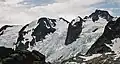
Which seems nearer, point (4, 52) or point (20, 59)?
point (20, 59)

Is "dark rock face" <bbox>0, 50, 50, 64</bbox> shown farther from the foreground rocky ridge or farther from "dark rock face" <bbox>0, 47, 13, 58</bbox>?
"dark rock face" <bbox>0, 47, 13, 58</bbox>

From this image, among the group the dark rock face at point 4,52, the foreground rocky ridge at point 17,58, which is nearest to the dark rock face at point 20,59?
the foreground rocky ridge at point 17,58

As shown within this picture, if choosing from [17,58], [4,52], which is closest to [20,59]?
[17,58]

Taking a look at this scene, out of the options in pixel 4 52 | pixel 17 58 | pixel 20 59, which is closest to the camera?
pixel 17 58

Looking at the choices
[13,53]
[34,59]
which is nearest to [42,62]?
[34,59]

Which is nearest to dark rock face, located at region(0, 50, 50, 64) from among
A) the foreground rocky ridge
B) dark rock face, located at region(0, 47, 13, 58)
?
the foreground rocky ridge

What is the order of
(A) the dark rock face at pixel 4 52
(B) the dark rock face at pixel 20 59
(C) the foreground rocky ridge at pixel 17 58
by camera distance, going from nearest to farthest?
(B) the dark rock face at pixel 20 59 → (C) the foreground rocky ridge at pixel 17 58 → (A) the dark rock face at pixel 4 52

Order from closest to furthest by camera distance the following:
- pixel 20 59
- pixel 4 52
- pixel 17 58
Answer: pixel 17 58, pixel 20 59, pixel 4 52

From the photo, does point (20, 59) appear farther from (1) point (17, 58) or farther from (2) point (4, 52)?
(2) point (4, 52)

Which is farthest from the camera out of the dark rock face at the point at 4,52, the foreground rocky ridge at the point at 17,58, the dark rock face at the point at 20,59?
the dark rock face at the point at 4,52

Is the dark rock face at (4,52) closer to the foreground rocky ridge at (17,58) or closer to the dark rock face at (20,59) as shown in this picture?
the foreground rocky ridge at (17,58)

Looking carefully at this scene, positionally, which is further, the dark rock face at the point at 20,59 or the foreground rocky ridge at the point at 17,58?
the foreground rocky ridge at the point at 17,58

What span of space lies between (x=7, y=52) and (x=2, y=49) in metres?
2.07

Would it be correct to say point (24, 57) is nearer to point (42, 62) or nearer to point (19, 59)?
point (19, 59)
